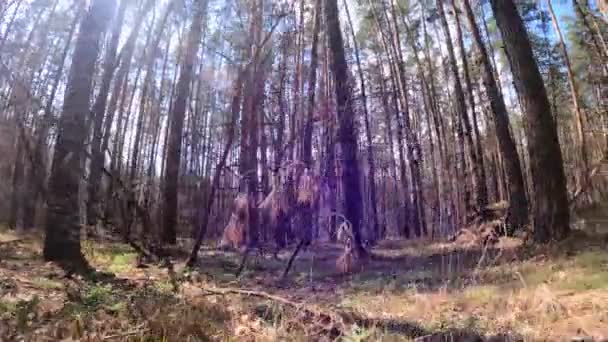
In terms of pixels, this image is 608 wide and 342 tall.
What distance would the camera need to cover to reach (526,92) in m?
5.44

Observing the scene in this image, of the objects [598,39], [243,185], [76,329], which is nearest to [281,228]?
[243,185]

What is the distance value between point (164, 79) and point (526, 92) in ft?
54.9

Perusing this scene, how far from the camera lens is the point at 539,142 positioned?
5.22 metres

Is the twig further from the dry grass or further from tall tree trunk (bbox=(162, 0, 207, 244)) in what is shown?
tall tree trunk (bbox=(162, 0, 207, 244))

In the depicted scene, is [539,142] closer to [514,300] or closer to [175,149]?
[514,300]

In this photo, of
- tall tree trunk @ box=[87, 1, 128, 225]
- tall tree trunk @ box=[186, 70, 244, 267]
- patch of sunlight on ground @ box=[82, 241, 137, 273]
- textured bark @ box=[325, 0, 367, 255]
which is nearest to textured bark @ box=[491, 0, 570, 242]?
textured bark @ box=[325, 0, 367, 255]

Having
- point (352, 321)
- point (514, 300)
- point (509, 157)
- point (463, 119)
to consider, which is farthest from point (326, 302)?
point (463, 119)

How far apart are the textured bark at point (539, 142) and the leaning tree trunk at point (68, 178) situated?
506cm

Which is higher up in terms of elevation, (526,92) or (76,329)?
(526,92)

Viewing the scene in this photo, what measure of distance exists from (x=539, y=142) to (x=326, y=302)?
3.13 metres

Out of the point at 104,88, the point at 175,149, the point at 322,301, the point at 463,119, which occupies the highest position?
the point at 463,119

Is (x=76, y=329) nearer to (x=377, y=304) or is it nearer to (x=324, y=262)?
(x=377, y=304)

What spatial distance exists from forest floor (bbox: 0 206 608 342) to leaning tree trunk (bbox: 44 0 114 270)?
1.00 feet

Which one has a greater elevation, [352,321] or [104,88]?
[104,88]
